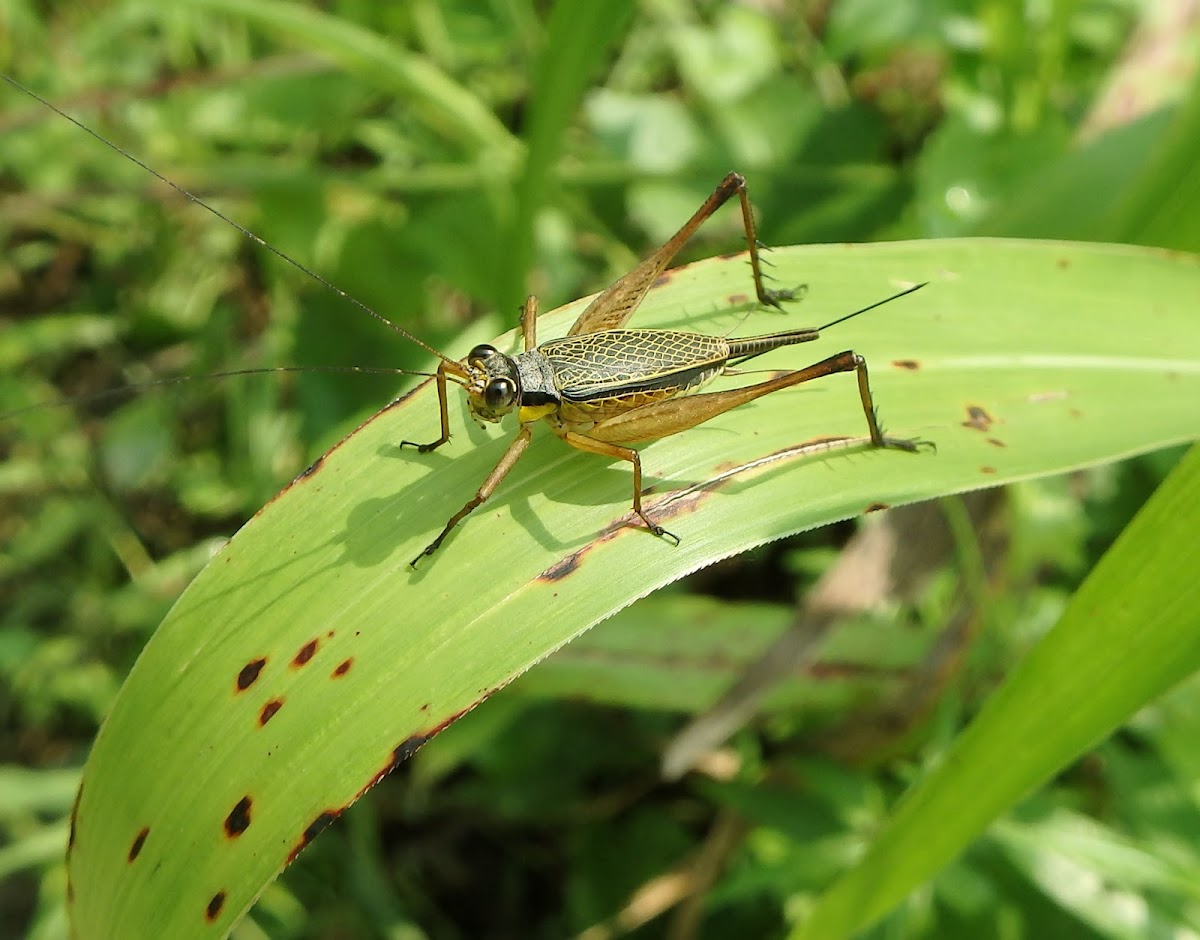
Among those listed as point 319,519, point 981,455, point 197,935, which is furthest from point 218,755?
point 981,455

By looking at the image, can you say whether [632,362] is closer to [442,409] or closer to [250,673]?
[442,409]

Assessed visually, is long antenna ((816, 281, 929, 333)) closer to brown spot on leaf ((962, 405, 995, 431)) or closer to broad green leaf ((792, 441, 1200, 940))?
brown spot on leaf ((962, 405, 995, 431))

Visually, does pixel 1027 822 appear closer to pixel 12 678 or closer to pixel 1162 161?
pixel 1162 161

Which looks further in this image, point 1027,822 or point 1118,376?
point 1027,822

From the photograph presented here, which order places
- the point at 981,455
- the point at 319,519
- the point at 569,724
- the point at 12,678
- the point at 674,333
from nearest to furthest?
the point at 319,519 → the point at 981,455 → the point at 674,333 → the point at 569,724 → the point at 12,678

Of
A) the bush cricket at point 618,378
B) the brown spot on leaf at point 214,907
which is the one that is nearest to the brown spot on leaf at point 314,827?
the brown spot on leaf at point 214,907

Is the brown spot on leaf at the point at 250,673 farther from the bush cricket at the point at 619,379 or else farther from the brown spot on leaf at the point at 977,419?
the brown spot on leaf at the point at 977,419
